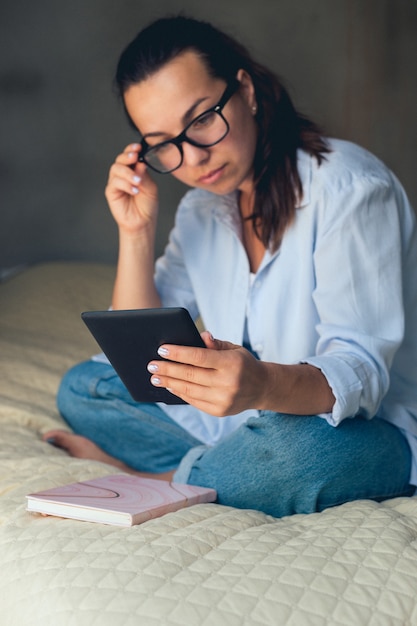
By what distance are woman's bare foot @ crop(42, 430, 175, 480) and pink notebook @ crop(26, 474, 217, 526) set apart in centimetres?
37

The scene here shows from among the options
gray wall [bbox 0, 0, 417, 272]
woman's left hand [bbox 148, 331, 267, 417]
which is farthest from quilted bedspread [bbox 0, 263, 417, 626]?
gray wall [bbox 0, 0, 417, 272]

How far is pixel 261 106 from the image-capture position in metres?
1.50

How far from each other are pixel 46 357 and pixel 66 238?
1.16 m

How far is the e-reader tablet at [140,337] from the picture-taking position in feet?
3.50

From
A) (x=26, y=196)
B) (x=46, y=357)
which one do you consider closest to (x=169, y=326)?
(x=46, y=357)

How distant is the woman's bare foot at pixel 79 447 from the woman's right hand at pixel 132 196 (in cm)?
42

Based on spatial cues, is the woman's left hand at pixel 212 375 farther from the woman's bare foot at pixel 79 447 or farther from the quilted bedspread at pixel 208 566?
the woman's bare foot at pixel 79 447

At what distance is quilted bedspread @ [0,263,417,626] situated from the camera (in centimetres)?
86

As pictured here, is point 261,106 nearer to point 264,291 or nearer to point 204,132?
point 204,132

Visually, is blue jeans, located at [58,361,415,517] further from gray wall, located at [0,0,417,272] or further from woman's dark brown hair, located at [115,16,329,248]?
gray wall, located at [0,0,417,272]

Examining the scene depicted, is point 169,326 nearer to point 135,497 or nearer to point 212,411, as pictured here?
point 212,411

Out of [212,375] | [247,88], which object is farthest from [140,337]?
[247,88]

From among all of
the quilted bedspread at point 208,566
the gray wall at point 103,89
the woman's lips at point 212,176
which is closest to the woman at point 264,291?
the woman's lips at point 212,176

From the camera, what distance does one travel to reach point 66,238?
3246 mm
